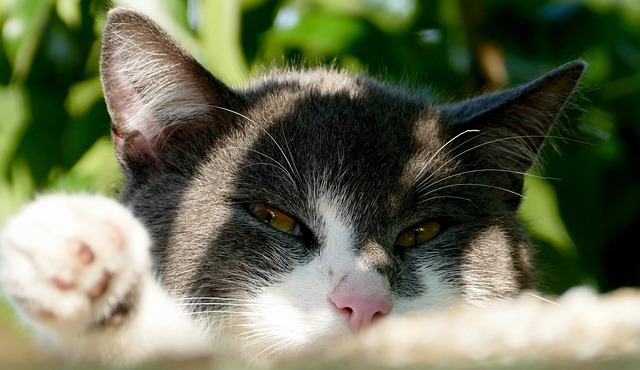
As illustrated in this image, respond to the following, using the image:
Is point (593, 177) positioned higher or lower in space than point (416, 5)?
lower

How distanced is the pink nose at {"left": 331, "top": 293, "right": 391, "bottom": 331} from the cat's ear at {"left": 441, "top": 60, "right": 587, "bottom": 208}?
1.96 ft

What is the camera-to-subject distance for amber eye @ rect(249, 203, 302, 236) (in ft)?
5.89

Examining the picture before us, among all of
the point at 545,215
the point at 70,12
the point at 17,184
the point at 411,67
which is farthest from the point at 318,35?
the point at 17,184

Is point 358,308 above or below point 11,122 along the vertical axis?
below

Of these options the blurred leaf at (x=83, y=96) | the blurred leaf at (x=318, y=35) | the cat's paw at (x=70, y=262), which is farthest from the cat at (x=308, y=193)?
the blurred leaf at (x=83, y=96)

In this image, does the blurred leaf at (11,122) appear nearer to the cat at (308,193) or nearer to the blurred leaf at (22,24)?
the blurred leaf at (22,24)

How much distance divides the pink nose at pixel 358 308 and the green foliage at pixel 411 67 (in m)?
0.98

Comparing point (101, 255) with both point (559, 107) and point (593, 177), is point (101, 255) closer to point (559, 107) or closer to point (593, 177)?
point (559, 107)

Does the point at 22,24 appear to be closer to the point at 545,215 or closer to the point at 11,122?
the point at 11,122

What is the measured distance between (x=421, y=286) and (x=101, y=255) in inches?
34.3

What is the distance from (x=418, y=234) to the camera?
74.2 inches

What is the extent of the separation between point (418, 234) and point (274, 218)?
1.10 feet

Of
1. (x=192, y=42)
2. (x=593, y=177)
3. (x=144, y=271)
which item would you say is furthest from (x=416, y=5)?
(x=144, y=271)

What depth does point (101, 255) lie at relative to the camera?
3.42 feet
